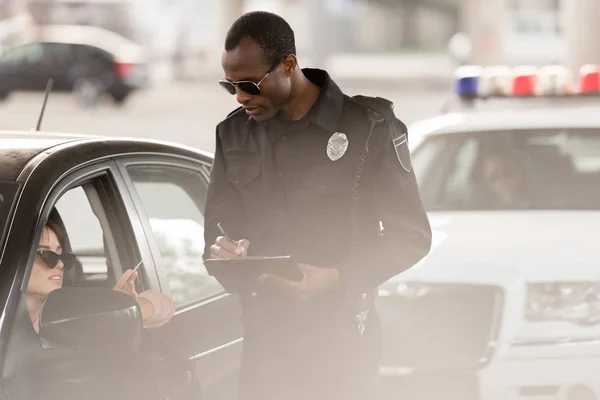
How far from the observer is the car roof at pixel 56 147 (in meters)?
3.34

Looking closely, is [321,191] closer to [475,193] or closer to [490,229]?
[490,229]

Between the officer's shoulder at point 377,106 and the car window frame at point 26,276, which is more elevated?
the officer's shoulder at point 377,106

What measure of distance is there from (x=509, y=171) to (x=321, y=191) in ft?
10.2

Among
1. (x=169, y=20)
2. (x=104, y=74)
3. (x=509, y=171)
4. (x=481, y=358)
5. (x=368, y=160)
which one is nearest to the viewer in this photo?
(x=368, y=160)

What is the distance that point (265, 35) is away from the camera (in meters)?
3.37

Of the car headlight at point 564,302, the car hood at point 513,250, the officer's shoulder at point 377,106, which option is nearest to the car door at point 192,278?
the officer's shoulder at point 377,106

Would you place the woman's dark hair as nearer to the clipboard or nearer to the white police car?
the clipboard

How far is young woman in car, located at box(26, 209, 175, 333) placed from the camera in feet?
10.8

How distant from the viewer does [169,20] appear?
191ft

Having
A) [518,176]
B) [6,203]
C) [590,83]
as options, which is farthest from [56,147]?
[590,83]

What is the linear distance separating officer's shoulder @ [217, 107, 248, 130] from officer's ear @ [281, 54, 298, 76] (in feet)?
0.63

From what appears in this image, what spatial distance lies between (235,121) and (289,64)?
237 millimetres

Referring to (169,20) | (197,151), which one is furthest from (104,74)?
(169,20)

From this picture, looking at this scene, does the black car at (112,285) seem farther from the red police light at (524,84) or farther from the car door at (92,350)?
the red police light at (524,84)
